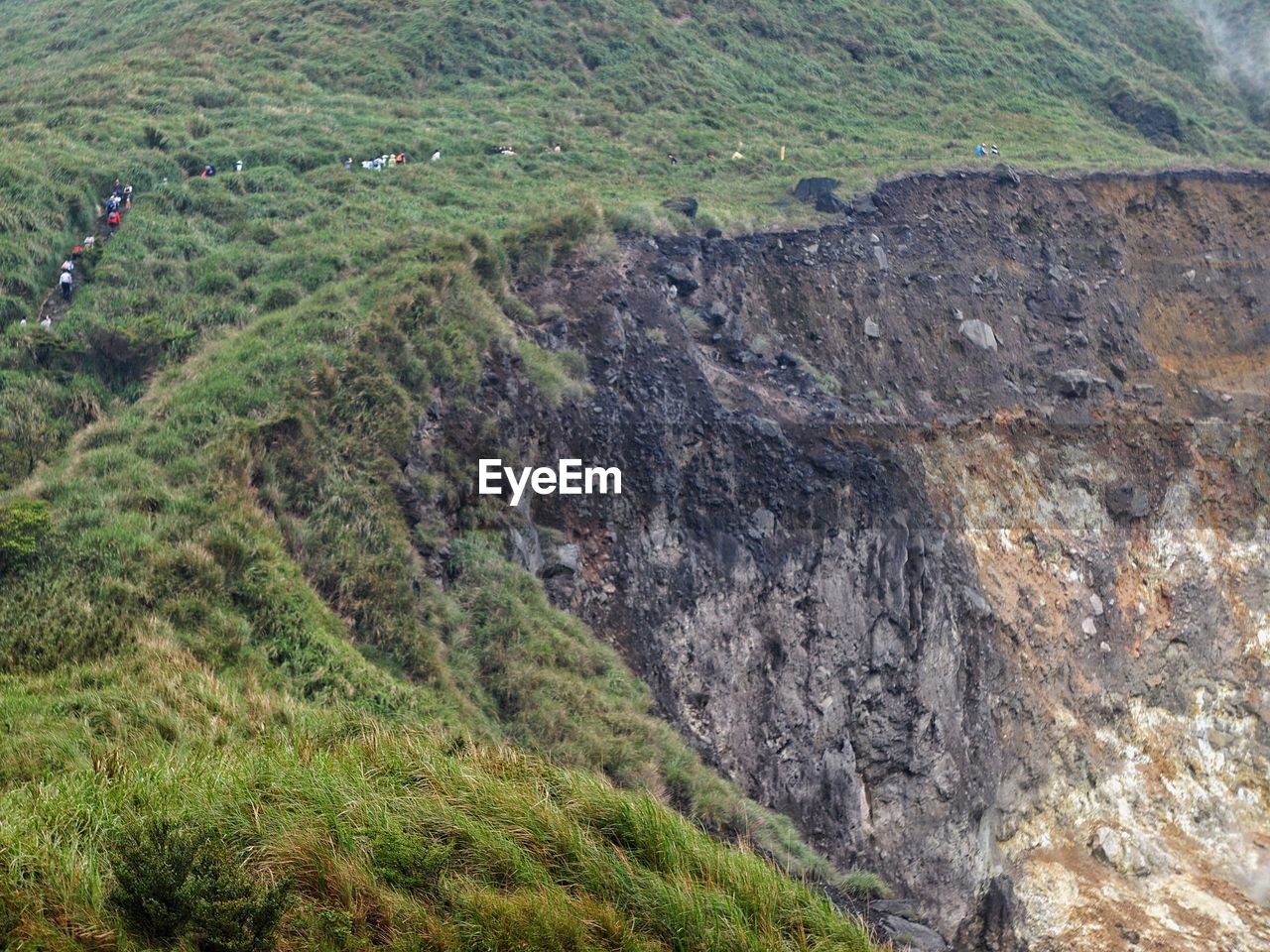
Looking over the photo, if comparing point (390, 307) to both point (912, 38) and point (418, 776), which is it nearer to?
point (418, 776)

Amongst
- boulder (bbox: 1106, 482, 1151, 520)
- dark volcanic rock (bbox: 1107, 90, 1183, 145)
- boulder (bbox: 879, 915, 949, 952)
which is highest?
dark volcanic rock (bbox: 1107, 90, 1183, 145)

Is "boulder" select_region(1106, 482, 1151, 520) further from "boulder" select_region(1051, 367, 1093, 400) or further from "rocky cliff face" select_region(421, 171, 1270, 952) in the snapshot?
"boulder" select_region(1051, 367, 1093, 400)

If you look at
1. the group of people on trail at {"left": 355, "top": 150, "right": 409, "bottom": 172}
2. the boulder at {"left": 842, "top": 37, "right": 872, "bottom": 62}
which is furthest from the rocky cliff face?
the boulder at {"left": 842, "top": 37, "right": 872, "bottom": 62}

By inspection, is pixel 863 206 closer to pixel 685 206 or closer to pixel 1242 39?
pixel 685 206

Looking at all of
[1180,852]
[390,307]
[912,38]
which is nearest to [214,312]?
[390,307]

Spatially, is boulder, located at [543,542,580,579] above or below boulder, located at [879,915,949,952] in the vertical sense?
above

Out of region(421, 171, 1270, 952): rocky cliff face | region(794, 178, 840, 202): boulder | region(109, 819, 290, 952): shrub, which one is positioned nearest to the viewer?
region(109, 819, 290, 952): shrub
